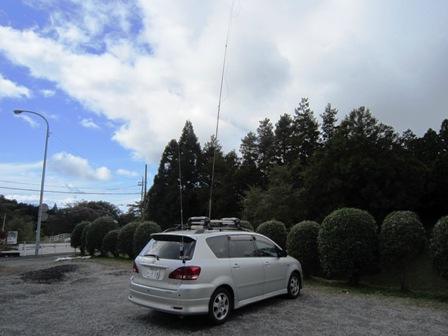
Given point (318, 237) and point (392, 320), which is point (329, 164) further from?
point (392, 320)

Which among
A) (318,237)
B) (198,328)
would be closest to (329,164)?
(318,237)

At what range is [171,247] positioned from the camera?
594 cm

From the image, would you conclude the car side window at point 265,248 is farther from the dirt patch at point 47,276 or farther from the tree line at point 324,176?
the tree line at point 324,176

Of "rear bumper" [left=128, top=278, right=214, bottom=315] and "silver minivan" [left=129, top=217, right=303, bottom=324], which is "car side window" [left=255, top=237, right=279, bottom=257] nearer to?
"silver minivan" [left=129, top=217, right=303, bottom=324]

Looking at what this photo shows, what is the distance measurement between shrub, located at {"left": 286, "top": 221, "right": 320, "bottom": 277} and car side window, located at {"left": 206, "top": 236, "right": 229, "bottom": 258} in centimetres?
556

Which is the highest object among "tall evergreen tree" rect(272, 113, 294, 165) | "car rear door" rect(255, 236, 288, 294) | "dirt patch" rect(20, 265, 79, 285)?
"tall evergreen tree" rect(272, 113, 294, 165)

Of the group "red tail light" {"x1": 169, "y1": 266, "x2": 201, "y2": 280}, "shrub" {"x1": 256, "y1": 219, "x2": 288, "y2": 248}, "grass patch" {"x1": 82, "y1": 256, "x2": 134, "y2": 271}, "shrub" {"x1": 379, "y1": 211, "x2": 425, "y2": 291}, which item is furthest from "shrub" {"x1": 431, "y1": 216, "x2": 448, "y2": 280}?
"grass patch" {"x1": 82, "y1": 256, "x2": 134, "y2": 271}

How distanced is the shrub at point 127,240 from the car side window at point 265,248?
12.6m

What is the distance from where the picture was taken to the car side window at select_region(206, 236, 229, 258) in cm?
602

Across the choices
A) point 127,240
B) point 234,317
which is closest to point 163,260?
point 234,317

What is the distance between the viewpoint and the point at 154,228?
57.4 feet

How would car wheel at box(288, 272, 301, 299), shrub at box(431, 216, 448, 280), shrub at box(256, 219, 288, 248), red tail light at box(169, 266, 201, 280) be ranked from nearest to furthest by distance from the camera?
red tail light at box(169, 266, 201, 280) < car wheel at box(288, 272, 301, 299) < shrub at box(431, 216, 448, 280) < shrub at box(256, 219, 288, 248)

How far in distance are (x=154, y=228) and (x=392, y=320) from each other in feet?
43.1

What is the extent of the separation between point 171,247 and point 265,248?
2.27m
